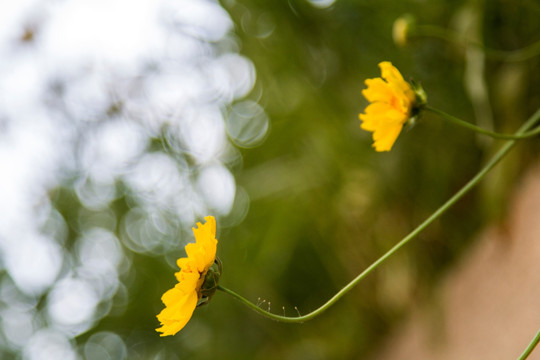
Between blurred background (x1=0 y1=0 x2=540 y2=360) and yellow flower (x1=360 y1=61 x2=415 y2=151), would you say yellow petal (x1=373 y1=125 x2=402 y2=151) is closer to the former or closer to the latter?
yellow flower (x1=360 y1=61 x2=415 y2=151)

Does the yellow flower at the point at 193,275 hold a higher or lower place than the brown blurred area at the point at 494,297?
higher

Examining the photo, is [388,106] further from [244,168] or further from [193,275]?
[244,168]

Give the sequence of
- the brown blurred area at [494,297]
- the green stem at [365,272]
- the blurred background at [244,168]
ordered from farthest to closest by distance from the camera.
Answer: the blurred background at [244,168] < the brown blurred area at [494,297] < the green stem at [365,272]

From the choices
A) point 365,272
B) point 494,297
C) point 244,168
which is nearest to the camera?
point 365,272

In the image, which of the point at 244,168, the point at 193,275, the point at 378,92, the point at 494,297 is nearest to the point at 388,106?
the point at 378,92

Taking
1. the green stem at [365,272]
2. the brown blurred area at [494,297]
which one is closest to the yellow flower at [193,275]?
the green stem at [365,272]

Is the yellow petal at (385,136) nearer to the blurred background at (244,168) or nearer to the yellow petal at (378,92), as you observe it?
the yellow petal at (378,92)

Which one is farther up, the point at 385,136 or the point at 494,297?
the point at 385,136
